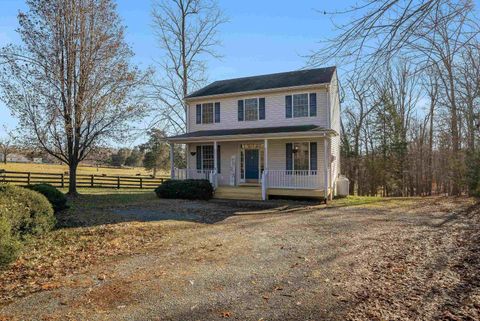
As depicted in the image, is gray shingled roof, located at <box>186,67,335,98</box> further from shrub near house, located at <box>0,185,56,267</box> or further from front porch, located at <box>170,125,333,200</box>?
shrub near house, located at <box>0,185,56,267</box>

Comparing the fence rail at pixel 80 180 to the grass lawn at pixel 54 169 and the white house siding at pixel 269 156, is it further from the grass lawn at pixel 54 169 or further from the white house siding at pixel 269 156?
the grass lawn at pixel 54 169

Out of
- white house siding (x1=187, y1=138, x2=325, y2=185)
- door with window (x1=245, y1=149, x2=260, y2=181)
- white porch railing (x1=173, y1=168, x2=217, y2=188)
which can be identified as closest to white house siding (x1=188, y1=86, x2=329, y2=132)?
white house siding (x1=187, y1=138, x2=325, y2=185)

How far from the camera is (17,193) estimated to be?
23.6 ft

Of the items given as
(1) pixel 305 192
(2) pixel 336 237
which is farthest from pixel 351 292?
(1) pixel 305 192

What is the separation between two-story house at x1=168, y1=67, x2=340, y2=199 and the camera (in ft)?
52.1

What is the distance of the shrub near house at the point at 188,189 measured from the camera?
641 inches

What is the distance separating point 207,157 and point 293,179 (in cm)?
558

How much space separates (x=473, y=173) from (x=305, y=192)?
8025 mm

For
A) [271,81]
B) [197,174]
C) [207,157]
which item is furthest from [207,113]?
[271,81]

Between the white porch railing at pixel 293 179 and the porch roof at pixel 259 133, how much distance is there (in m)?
1.81

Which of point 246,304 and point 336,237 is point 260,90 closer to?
point 336,237

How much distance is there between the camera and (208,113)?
19578mm

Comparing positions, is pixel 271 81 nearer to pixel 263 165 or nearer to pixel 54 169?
pixel 263 165

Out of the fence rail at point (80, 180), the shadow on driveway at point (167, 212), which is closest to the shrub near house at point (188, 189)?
the shadow on driveway at point (167, 212)
